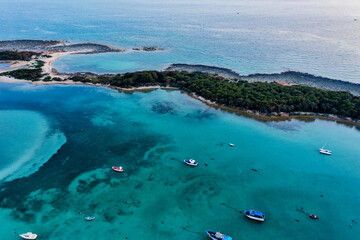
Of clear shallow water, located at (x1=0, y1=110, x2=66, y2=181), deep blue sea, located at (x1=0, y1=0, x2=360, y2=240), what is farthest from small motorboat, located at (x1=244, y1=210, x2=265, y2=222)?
clear shallow water, located at (x1=0, y1=110, x2=66, y2=181)

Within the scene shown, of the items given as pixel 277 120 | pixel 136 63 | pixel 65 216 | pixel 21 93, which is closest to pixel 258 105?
pixel 277 120

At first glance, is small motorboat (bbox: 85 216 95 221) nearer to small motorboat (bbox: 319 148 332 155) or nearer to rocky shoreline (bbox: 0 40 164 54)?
small motorboat (bbox: 319 148 332 155)

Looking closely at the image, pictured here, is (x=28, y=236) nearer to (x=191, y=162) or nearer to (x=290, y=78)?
(x=191, y=162)

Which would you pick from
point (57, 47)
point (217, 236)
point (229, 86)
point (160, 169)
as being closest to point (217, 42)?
point (229, 86)

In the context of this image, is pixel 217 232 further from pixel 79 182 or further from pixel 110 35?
pixel 110 35

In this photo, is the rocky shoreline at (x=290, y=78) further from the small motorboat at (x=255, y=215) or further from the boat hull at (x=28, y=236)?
the boat hull at (x=28, y=236)

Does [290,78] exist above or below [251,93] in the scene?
above
